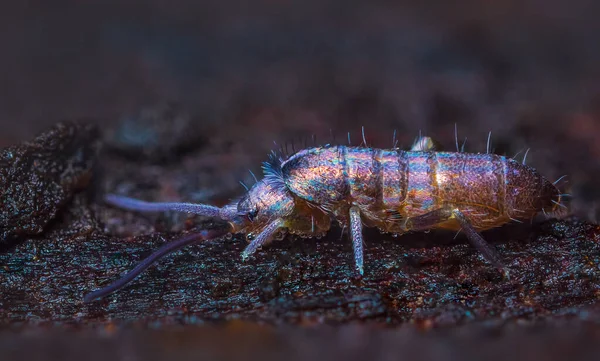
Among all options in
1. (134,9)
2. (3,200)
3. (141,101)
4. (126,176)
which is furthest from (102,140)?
(134,9)

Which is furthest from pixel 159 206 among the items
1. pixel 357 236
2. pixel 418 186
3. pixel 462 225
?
pixel 462 225

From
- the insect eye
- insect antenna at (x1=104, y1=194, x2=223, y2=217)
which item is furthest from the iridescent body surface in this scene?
insect antenna at (x1=104, y1=194, x2=223, y2=217)

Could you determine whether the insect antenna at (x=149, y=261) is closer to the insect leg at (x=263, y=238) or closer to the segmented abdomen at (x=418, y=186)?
the insect leg at (x=263, y=238)

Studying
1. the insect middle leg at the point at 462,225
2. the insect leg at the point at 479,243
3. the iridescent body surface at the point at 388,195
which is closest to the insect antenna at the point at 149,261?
the iridescent body surface at the point at 388,195

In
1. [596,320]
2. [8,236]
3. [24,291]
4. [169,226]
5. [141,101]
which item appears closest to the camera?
[596,320]

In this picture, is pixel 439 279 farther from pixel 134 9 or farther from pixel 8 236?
pixel 134 9

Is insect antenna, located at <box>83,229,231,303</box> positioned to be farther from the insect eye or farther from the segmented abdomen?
the segmented abdomen
